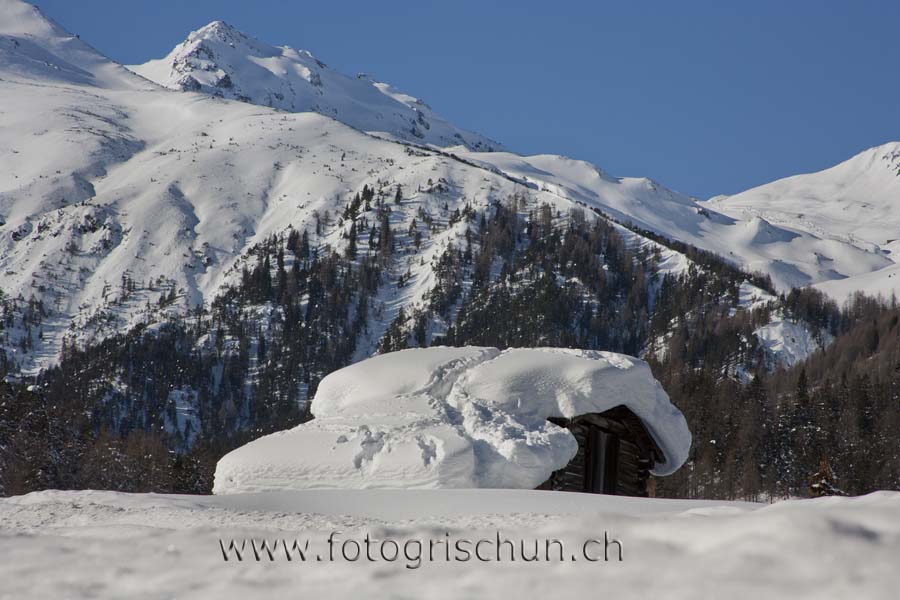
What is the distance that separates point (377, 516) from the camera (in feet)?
26.5

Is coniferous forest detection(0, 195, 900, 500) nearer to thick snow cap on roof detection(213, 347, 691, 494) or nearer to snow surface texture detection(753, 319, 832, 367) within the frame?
snow surface texture detection(753, 319, 832, 367)

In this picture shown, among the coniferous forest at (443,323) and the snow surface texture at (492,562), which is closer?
the snow surface texture at (492,562)

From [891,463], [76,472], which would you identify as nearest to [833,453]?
[891,463]

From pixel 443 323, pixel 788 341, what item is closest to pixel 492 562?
pixel 788 341

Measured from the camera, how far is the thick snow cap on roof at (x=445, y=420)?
1215cm

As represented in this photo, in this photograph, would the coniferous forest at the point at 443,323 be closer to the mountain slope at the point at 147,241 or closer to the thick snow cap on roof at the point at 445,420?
the mountain slope at the point at 147,241

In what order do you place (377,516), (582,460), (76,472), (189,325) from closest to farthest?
1. (377,516)
2. (582,460)
3. (76,472)
4. (189,325)

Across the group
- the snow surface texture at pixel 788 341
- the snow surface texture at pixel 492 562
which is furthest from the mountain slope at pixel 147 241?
the snow surface texture at pixel 492 562

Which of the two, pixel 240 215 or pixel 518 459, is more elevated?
pixel 240 215

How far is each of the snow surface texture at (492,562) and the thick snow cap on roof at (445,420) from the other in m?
4.18

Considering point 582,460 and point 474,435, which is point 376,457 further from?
point 582,460

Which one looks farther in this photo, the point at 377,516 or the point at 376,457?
the point at 376,457

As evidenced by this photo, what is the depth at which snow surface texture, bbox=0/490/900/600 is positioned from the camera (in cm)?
409

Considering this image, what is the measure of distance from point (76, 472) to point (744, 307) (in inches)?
5450
